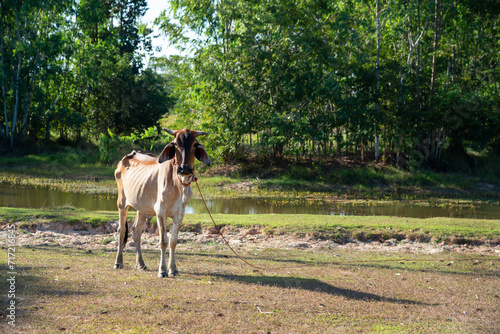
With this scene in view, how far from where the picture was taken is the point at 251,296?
6.14 meters

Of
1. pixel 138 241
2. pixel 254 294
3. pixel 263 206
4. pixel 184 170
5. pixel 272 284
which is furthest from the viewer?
pixel 263 206

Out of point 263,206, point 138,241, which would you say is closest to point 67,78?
point 263,206

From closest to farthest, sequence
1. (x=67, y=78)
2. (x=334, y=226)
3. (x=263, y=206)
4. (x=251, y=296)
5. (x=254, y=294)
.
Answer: (x=251, y=296) < (x=254, y=294) < (x=334, y=226) < (x=263, y=206) < (x=67, y=78)

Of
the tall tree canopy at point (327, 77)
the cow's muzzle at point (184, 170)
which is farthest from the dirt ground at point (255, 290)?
the tall tree canopy at point (327, 77)

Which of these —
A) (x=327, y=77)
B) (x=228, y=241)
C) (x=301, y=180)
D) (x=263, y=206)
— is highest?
(x=327, y=77)

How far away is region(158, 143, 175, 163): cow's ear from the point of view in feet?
22.9

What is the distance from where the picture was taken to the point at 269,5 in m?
24.3

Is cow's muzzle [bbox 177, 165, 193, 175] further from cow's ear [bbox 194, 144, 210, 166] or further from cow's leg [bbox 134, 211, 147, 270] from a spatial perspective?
cow's leg [bbox 134, 211, 147, 270]

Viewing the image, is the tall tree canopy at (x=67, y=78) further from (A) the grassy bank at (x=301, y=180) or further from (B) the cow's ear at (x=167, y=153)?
(B) the cow's ear at (x=167, y=153)

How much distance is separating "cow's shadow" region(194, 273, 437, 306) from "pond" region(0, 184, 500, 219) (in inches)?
362

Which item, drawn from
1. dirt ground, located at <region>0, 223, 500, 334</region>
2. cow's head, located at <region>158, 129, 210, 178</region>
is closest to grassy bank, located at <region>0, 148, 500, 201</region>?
dirt ground, located at <region>0, 223, 500, 334</region>

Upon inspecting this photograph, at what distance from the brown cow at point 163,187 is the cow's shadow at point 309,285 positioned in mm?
1025

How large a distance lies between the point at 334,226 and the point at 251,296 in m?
5.77

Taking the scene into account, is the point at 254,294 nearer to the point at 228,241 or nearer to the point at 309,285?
the point at 309,285
